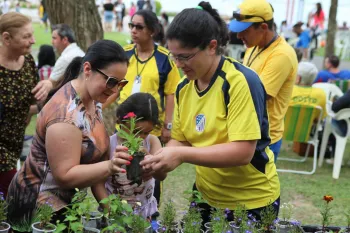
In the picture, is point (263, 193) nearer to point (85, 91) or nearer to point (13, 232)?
point (85, 91)

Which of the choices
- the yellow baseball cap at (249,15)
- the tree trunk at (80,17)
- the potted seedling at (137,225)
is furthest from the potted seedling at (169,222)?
the tree trunk at (80,17)

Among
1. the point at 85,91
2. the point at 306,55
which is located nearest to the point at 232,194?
the point at 85,91

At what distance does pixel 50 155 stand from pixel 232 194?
2.93 feet

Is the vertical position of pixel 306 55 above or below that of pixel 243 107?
below

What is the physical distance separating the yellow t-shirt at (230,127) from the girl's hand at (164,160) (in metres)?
0.25

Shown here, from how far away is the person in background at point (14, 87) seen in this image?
3.31 meters

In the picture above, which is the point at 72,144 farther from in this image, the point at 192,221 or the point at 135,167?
the point at 192,221

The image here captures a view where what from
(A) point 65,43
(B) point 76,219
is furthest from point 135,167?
(A) point 65,43

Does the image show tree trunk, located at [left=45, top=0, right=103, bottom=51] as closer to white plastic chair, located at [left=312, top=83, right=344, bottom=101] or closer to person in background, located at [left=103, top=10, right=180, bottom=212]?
person in background, located at [left=103, top=10, right=180, bottom=212]

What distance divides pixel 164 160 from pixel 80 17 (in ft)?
16.6

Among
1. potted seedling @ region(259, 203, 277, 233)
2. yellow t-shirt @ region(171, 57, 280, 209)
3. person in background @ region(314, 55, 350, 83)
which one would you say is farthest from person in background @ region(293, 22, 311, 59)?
potted seedling @ region(259, 203, 277, 233)

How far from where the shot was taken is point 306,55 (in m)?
17.7

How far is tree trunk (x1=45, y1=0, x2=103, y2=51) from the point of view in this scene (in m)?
6.77

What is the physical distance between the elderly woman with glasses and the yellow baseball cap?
4.87 feet
